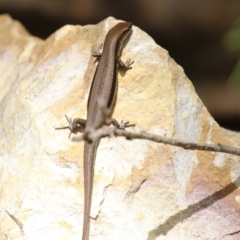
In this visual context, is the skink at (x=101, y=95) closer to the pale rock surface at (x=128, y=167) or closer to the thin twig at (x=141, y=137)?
the pale rock surface at (x=128, y=167)

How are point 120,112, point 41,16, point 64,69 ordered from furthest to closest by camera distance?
point 41,16 < point 64,69 < point 120,112

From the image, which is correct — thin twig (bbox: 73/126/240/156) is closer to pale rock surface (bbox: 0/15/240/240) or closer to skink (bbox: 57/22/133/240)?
pale rock surface (bbox: 0/15/240/240)

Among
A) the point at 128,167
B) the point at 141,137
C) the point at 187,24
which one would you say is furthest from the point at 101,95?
the point at 187,24

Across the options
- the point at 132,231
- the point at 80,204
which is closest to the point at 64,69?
the point at 80,204

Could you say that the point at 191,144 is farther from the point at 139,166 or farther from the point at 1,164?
the point at 1,164

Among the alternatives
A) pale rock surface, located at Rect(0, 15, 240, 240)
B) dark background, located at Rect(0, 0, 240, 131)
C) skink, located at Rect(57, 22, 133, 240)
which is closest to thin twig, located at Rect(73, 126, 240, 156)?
pale rock surface, located at Rect(0, 15, 240, 240)

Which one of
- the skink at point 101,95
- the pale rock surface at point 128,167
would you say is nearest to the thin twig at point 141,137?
the pale rock surface at point 128,167

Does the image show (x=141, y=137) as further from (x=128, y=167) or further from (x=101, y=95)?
(x=101, y=95)
